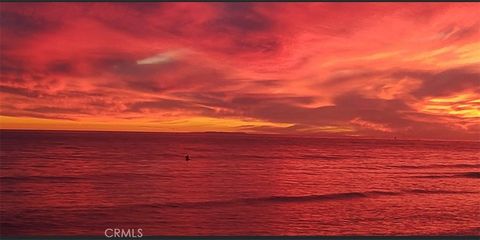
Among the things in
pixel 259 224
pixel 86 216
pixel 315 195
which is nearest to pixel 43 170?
pixel 86 216

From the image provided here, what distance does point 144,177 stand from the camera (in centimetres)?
2770

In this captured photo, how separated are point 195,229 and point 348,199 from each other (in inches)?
347

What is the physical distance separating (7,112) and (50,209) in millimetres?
29761

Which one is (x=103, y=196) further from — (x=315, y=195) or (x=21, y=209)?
(x=315, y=195)

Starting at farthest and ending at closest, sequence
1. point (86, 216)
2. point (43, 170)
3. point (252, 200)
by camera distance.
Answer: point (43, 170), point (252, 200), point (86, 216)

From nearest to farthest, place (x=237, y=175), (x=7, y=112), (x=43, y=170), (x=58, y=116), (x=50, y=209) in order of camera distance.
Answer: (x=50, y=209), (x=237, y=175), (x=43, y=170), (x=7, y=112), (x=58, y=116)

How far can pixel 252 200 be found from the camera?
62.3ft

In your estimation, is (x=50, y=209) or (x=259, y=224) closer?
(x=259, y=224)

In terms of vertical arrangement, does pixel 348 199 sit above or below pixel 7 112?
below

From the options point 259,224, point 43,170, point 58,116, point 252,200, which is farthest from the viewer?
point 58,116

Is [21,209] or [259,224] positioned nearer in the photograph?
[259,224]

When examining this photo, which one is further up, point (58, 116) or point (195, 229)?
point (58, 116)

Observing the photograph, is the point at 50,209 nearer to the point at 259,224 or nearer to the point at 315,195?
the point at 259,224

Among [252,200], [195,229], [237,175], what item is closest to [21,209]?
[195,229]
